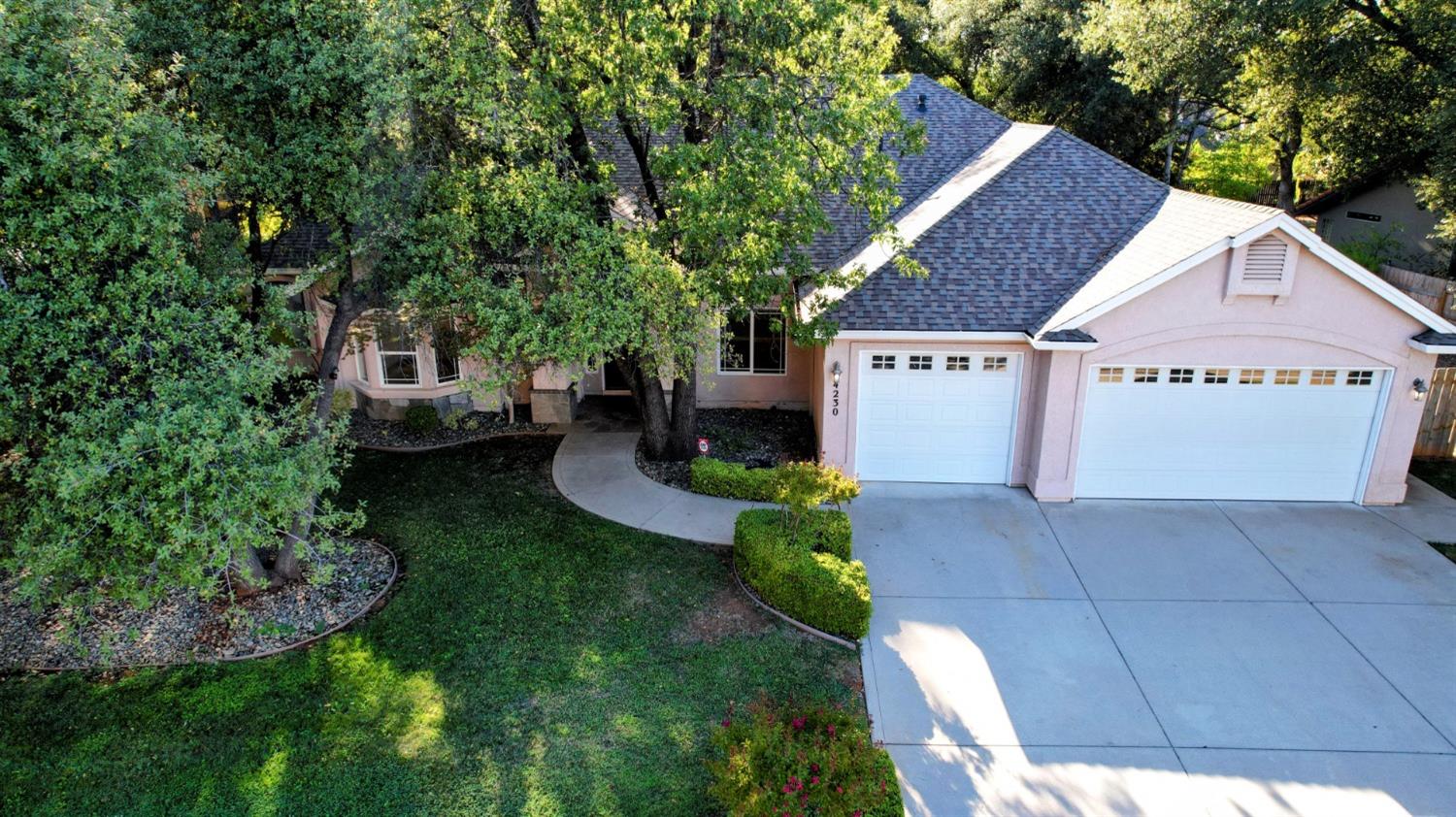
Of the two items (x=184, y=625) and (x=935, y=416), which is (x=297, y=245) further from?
(x=935, y=416)

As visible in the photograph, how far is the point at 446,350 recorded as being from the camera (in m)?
13.7

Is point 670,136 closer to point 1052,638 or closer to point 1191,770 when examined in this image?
point 1052,638

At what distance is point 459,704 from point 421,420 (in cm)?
783

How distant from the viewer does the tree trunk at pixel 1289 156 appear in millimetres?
20961

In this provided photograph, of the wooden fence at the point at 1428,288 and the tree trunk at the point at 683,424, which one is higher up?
the wooden fence at the point at 1428,288

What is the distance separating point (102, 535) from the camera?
24.4 ft

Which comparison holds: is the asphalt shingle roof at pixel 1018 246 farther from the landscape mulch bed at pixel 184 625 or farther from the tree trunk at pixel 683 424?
the landscape mulch bed at pixel 184 625

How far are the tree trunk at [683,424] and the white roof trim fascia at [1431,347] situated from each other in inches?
400

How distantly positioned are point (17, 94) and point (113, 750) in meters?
5.78

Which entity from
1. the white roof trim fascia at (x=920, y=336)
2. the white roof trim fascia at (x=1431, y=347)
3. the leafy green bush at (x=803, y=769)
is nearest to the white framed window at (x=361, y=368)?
the white roof trim fascia at (x=920, y=336)

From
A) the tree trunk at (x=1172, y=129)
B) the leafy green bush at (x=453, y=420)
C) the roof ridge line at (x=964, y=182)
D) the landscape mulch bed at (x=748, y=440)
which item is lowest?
the landscape mulch bed at (x=748, y=440)

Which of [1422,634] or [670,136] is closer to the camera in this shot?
[1422,634]

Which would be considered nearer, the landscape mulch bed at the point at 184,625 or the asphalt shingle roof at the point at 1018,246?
the landscape mulch bed at the point at 184,625

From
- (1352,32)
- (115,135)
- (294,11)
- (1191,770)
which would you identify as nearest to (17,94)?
(115,135)
